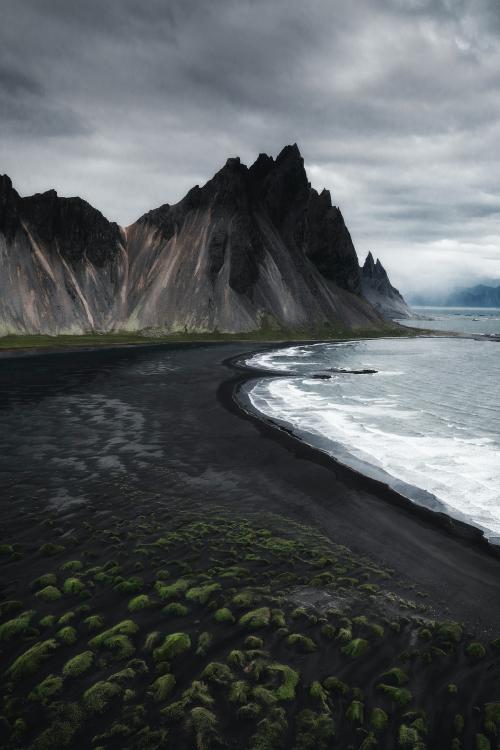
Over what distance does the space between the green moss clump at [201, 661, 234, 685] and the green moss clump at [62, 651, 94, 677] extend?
2.69m

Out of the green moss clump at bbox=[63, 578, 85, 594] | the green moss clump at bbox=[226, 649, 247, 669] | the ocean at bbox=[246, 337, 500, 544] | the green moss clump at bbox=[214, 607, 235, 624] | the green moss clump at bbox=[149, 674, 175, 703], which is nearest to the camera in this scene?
the green moss clump at bbox=[149, 674, 175, 703]

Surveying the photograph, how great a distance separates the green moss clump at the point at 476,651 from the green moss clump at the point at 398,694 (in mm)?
2178

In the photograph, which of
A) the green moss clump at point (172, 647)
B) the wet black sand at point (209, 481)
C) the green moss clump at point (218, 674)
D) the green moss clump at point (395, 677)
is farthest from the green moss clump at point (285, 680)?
the wet black sand at point (209, 481)

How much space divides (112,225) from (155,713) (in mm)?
181044

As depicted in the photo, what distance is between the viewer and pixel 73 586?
41.5 feet

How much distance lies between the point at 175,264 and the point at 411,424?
14170 cm

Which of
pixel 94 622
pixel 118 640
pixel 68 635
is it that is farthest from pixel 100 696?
pixel 94 622

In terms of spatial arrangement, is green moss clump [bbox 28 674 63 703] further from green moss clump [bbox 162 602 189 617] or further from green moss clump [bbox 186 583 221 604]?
green moss clump [bbox 186 583 221 604]

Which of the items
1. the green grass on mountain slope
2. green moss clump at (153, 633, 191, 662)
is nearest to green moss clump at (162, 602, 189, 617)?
green moss clump at (153, 633, 191, 662)

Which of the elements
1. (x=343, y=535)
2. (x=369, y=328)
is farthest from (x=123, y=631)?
(x=369, y=328)

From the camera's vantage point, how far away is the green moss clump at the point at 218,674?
9.55 meters

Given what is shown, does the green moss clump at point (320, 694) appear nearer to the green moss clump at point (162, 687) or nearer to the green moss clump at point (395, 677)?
the green moss clump at point (395, 677)

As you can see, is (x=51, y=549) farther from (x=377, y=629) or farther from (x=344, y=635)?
(x=377, y=629)

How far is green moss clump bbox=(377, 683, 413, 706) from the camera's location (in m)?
9.12
